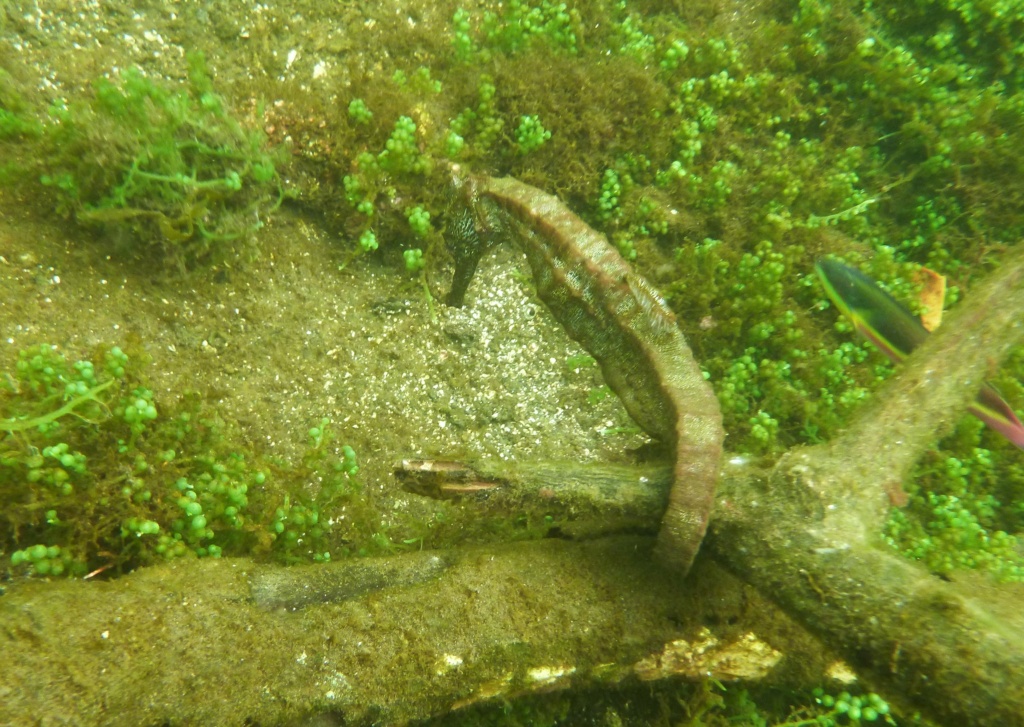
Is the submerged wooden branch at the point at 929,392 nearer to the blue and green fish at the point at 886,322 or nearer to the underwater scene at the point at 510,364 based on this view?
the underwater scene at the point at 510,364

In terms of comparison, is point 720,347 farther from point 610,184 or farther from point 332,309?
point 332,309

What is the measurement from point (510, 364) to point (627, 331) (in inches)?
69.2

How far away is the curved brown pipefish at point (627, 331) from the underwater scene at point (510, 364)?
0.08ft

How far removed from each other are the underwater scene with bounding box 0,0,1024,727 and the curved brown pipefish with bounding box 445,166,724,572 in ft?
0.08

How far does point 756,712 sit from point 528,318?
345 centimetres

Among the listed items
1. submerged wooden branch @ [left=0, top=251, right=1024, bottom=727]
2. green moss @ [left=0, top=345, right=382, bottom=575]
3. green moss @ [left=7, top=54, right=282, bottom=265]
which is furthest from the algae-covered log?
green moss @ [left=7, top=54, right=282, bottom=265]

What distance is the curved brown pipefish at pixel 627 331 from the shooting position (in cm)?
292

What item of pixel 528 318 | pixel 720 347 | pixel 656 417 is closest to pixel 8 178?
pixel 528 318

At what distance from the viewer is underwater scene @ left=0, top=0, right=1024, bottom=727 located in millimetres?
2691

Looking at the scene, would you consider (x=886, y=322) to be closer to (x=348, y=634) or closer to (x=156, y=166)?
(x=348, y=634)

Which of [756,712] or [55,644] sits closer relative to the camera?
[55,644]

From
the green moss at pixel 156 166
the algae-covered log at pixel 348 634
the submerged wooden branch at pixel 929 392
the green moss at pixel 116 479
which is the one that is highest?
the green moss at pixel 156 166

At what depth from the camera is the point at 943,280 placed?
5.08 metres

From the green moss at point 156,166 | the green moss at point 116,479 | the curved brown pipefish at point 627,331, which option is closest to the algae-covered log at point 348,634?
the green moss at point 116,479
